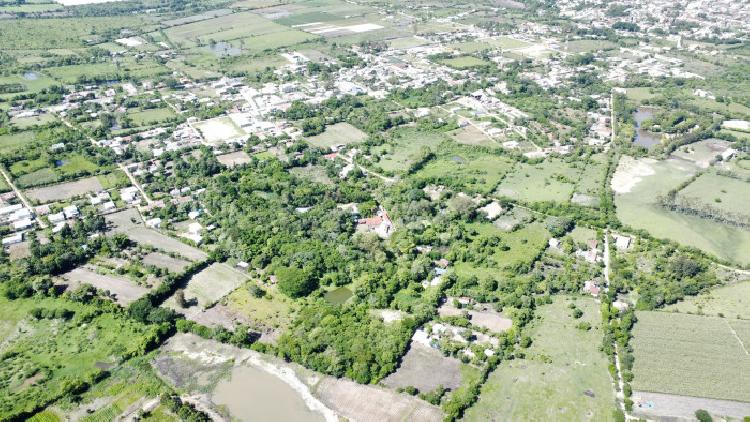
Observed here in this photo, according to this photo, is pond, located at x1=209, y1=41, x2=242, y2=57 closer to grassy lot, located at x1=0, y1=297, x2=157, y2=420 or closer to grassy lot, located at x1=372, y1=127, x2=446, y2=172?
grassy lot, located at x1=372, y1=127, x2=446, y2=172

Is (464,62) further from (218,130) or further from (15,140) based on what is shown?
(15,140)

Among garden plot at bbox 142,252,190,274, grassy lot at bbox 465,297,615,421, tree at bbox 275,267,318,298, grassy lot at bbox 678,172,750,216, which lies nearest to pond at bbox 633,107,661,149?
grassy lot at bbox 678,172,750,216

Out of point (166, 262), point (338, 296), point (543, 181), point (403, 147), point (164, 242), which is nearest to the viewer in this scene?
point (338, 296)

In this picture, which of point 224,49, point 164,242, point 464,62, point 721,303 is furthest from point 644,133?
point 224,49

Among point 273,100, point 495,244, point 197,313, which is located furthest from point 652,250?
point 273,100

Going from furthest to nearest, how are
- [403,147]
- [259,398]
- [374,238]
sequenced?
[403,147] → [374,238] → [259,398]

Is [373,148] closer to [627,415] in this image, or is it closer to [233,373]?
[233,373]
